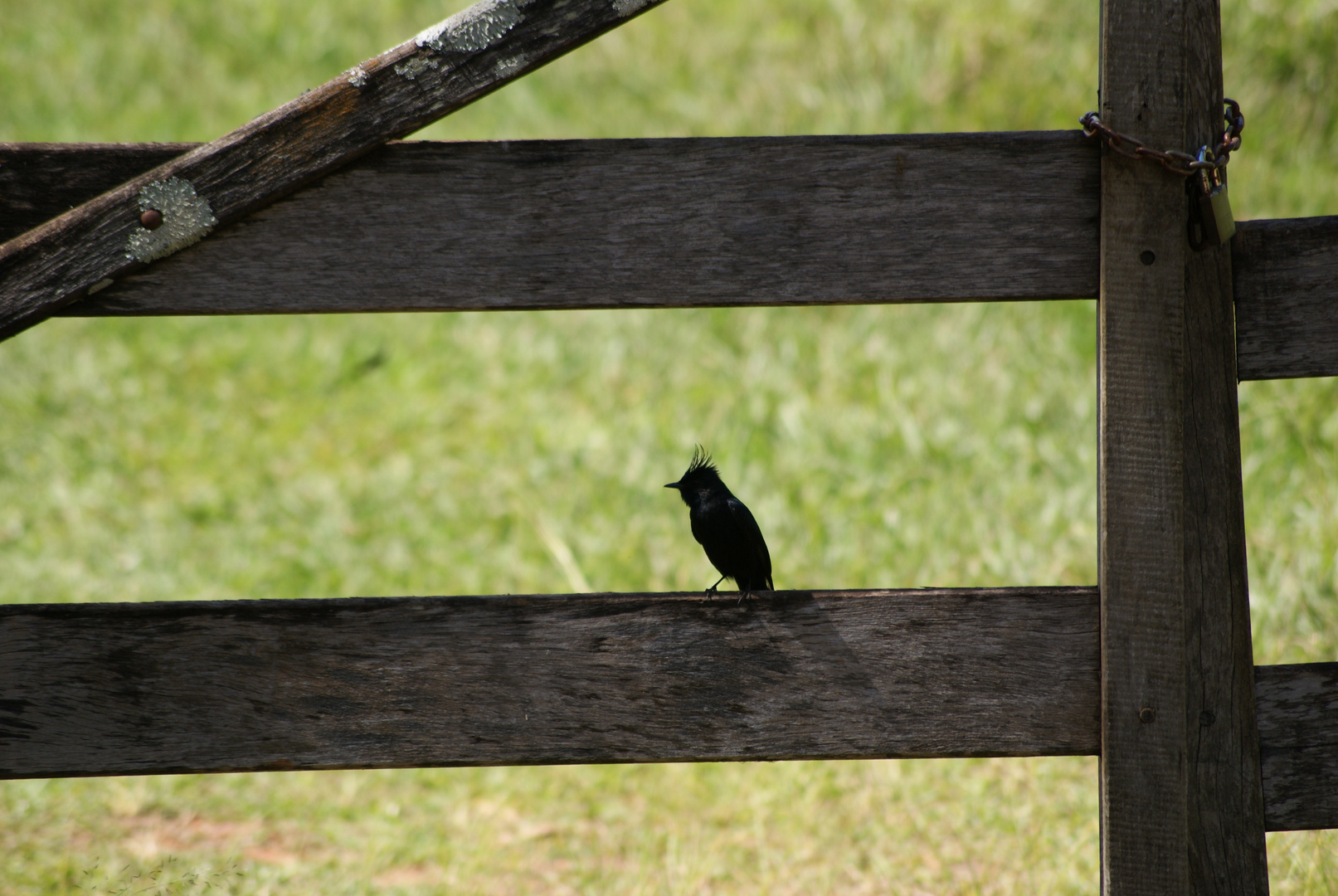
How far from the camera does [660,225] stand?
6.51 ft

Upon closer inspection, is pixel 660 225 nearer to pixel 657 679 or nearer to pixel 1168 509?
pixel 657 679

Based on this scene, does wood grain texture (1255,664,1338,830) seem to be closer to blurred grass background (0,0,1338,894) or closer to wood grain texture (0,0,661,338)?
blurred grass background (0,0,1338,894)

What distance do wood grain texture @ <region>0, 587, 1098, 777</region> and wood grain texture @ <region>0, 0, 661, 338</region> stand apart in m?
0.67

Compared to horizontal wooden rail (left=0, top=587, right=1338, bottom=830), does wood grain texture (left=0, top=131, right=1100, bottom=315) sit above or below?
above

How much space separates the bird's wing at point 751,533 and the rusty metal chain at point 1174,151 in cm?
136

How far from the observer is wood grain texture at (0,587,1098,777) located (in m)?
2.02

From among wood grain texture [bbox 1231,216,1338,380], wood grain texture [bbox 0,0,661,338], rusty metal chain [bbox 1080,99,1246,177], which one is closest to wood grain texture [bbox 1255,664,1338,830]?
wood grain texture [bbox 1231,216,1338,380]

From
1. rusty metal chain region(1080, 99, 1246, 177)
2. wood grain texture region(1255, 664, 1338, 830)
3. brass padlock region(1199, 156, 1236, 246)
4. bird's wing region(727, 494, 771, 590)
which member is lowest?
wood grain texture region(1255, 664, 1338, 830)

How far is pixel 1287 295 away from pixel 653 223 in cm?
124

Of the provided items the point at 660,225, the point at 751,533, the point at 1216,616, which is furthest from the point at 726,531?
the point at 1216,616

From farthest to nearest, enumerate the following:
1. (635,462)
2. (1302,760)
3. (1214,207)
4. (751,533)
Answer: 1. (635,462)
2. (751,533)
3. (1302,760)
4. (1214,207)

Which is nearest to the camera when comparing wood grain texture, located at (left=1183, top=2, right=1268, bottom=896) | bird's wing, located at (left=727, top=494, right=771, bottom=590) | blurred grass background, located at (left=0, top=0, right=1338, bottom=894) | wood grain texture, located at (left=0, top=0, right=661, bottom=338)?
wood grain texture, located at (left=0, top=0, right=661, bottom=338)

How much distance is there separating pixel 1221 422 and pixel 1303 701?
1.89 feet

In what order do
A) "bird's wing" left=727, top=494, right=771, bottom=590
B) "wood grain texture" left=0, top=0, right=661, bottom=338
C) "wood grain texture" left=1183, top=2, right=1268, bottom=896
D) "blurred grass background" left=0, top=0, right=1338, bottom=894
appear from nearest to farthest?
"wood grain texture" left=0, top=0, right=661, bottom=338 → "wood grain texture" left=1183, top=2, right=1268, bottom=896 → "bird's wing" left=727, top=494, right=771, bottom=590 → "blurred grass background" left=0, top=0, right=1338, bottom=894
